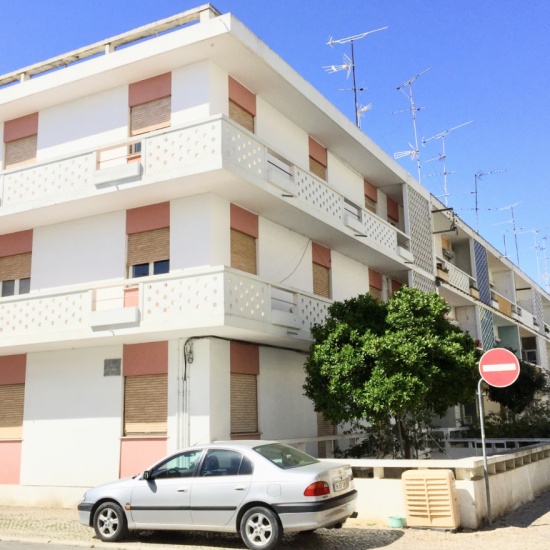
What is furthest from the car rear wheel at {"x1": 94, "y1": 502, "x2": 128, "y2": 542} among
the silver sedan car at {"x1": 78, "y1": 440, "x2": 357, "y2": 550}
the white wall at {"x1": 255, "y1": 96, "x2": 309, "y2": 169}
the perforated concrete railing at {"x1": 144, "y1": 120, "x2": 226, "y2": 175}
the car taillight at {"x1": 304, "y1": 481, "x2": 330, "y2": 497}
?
the white wall at {"x1": 255, "y1": 96, "x2": 309, "y2": 169}

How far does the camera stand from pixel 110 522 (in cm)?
984

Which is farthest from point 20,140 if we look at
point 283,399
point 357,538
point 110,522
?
point 357,538

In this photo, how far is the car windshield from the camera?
913cm

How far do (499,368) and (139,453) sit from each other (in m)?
7.68

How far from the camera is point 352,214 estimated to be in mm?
18484

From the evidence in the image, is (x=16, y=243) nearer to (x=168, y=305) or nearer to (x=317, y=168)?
(x=168, y=305)

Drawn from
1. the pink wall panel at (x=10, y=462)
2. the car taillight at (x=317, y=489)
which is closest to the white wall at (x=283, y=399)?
the pink wall panel at (x=10, y=462)

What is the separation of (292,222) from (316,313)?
2.36 metres

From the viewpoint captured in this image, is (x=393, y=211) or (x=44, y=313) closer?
(x=44, y=313)

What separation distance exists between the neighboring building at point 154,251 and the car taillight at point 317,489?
174 inches

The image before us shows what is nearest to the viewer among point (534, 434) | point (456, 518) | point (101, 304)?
point (456, 518)

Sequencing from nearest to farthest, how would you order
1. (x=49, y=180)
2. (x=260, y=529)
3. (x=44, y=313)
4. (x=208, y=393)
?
1. (x=260, y=529)
2. (x=208, y=393)
3. (x=44, y=313)
4. (x=49, y=180)

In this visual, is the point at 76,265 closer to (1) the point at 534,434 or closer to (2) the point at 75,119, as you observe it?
(2) the point at 75,119

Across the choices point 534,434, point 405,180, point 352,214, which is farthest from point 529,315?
point 352,214
